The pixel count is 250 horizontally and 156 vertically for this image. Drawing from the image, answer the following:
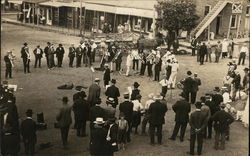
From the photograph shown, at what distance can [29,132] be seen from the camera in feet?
39.5

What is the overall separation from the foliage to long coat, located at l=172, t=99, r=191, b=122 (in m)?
19.8

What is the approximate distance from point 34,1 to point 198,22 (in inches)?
756

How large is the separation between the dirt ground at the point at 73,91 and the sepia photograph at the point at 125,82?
0.15 feet

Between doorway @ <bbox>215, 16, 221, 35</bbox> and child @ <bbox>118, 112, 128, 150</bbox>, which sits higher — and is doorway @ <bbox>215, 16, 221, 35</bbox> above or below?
above

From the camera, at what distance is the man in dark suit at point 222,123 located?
1302 centimetres

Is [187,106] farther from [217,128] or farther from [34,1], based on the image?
[34,1]

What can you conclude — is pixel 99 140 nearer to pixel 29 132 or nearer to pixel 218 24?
pixel 29 132

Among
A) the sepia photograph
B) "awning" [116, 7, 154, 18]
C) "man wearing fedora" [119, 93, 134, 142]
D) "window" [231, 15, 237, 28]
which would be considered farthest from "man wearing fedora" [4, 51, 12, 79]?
"window" [231, 15, 237, 28]

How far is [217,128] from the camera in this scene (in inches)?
523

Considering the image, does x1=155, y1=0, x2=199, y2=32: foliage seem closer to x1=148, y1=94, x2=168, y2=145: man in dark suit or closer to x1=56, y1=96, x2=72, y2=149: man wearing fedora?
x1=148, y1=94, x2=168, y2=145: man in dark suit

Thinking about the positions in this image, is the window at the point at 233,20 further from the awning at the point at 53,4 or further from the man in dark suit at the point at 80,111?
the man in dark suit at the point at 80,111

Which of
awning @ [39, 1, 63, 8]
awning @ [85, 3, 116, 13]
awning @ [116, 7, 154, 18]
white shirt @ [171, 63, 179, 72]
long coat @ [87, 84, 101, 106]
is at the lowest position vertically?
long coat @ [87, 84, 101, 106]

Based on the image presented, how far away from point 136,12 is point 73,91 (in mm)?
19589

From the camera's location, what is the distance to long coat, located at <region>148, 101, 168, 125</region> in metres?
13.3
